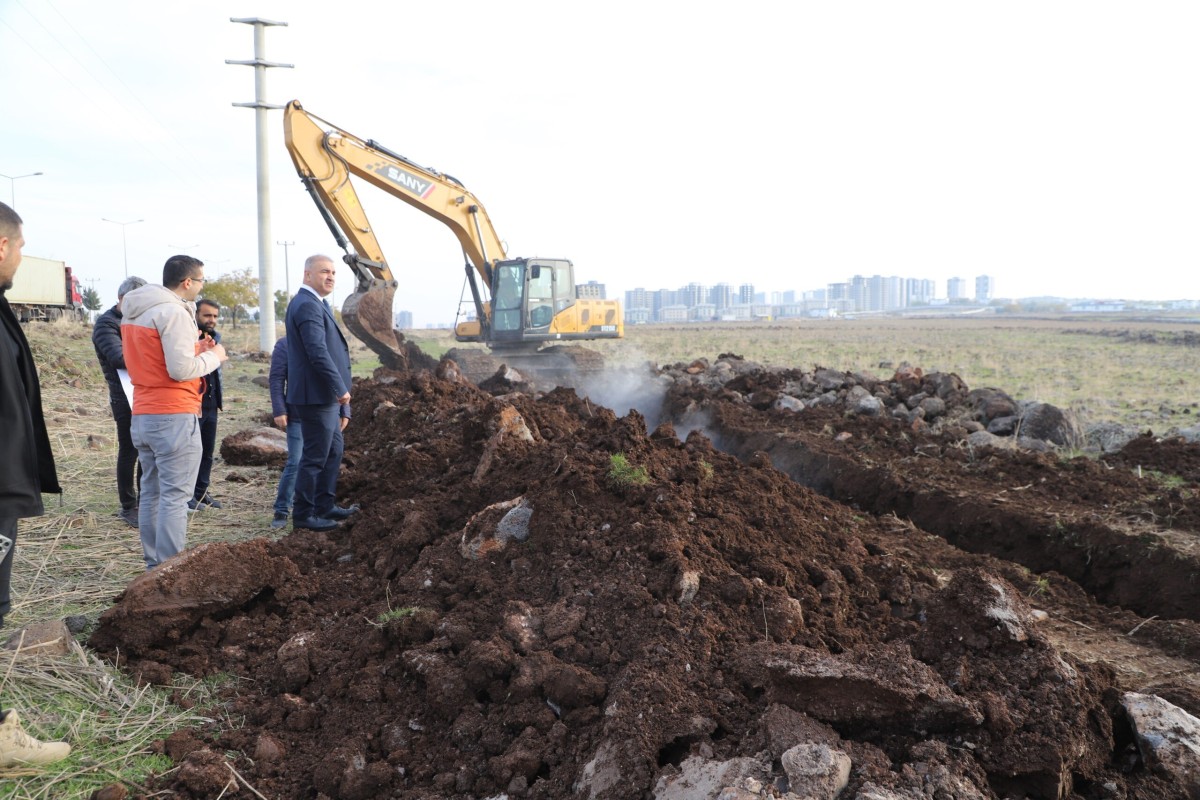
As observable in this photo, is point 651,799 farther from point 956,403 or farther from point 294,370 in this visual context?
point 956,403

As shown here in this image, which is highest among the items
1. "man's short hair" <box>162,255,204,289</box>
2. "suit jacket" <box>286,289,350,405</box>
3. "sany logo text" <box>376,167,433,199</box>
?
"sany logo text" <box>376,167,433,199</box>

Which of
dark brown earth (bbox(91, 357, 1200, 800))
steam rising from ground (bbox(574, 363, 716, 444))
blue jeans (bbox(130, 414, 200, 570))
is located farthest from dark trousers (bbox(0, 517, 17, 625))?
steam rising from ground (bbox(574, 363, 716, 444))

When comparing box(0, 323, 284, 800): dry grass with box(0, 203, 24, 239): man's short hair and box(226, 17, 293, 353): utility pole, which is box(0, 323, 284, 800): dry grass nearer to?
box(0, 203, 24, 239): man's short hair

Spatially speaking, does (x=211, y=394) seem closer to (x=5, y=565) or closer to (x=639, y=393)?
(x=5, y=565)

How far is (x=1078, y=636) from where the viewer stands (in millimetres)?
4254

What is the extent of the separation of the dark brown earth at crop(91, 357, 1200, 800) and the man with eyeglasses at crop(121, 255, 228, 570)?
0.44 meters

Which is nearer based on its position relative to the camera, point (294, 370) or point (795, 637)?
point (795, 637)

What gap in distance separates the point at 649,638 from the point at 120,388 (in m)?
4.51

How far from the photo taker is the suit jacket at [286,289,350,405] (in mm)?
5258

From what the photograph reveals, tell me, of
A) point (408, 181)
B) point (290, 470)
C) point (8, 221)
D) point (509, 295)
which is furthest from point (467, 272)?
point (8, 221)

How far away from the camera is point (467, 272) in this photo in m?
16.2

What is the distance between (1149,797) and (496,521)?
124 inches

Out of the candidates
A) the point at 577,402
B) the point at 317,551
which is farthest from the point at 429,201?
the point at 317,551

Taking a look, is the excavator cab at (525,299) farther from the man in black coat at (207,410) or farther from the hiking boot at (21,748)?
the hiking boot at (21,748)
